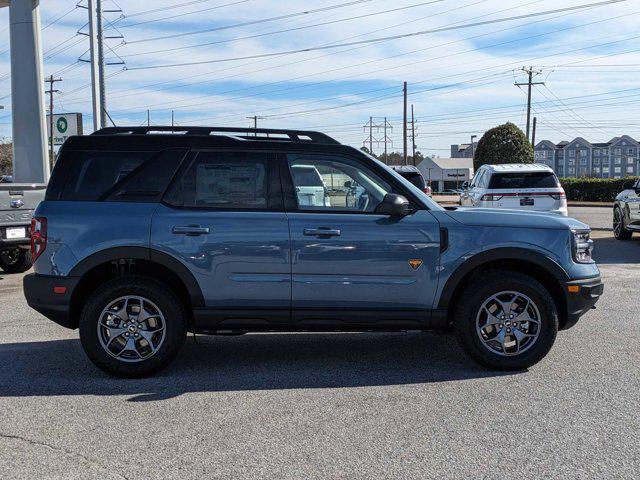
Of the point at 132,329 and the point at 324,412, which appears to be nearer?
the point at 324,412

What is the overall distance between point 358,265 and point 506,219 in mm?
1290

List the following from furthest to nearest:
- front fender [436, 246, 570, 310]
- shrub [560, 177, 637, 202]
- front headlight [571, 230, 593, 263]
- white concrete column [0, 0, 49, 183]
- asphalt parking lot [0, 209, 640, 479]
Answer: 1. shrub [560, 177, 637, 202]
2. white concrete column [0, 0, 49, 183]
3. front headlight [571, 230, 593, 263]
4. front fender [436, 246, 570, 310]
5. asphalt parking lot [0, 209, 640, 479]

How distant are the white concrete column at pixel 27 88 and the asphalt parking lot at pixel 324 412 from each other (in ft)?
40.5

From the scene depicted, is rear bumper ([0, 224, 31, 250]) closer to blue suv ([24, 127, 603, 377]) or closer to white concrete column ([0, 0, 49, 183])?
blue suv ([24, 127, 603, 377])

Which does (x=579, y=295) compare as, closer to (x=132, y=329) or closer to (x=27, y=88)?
(x=132, y=329)

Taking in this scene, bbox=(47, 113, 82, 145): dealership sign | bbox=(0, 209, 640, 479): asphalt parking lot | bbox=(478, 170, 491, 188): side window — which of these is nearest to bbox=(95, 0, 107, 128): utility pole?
bbox=(47, 113, 82, 145): dealership sign

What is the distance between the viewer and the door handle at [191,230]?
5613mm

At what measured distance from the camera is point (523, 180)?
15453 millimetres

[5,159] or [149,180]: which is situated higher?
[5,159]

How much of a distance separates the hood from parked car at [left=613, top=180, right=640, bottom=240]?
34.4ft

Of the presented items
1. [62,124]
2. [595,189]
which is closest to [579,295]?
[62,124]

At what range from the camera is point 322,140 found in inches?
237

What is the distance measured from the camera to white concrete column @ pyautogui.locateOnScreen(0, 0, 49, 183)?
17.9 metres

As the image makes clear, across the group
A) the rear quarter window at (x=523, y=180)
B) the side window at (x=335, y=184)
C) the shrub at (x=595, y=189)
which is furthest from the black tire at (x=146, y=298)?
the shrub at (x=595, y=189)
